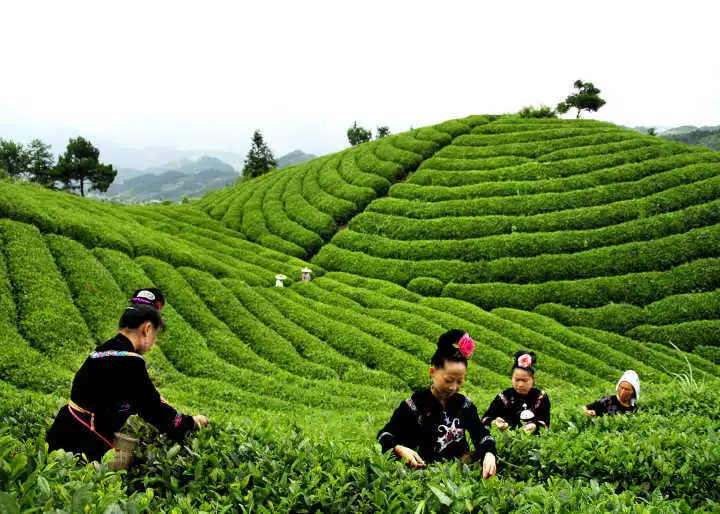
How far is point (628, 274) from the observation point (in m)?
19.4

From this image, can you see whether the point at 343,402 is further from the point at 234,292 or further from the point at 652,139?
the point at 652,139

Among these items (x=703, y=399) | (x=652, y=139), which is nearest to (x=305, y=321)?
(x=703, y=399)

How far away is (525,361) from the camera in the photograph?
5.89 metres

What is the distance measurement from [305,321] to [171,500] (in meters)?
12.6

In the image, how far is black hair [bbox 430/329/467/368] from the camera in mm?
3955

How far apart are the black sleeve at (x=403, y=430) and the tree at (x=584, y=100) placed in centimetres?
4514

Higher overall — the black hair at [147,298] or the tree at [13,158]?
the tree at [13,158]

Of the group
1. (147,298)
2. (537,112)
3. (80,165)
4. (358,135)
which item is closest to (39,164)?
(80,165)

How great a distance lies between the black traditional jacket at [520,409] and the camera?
6004 mm

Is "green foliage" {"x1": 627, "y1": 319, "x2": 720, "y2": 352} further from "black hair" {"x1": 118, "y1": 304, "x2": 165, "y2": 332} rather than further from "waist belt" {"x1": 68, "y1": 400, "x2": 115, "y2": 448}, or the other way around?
"waist belt" {"x1": 68, "y1": 400, "x2": 115, "y2": 448}

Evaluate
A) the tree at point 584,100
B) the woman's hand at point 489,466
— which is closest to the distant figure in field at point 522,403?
the woman's hand at point 489,466

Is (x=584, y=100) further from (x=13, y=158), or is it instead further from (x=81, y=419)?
(x=13, y=158)

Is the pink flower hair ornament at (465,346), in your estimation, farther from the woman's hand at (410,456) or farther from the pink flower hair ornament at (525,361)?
the pink flower hair ornament at (525,361)

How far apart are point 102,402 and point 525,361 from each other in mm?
4877
